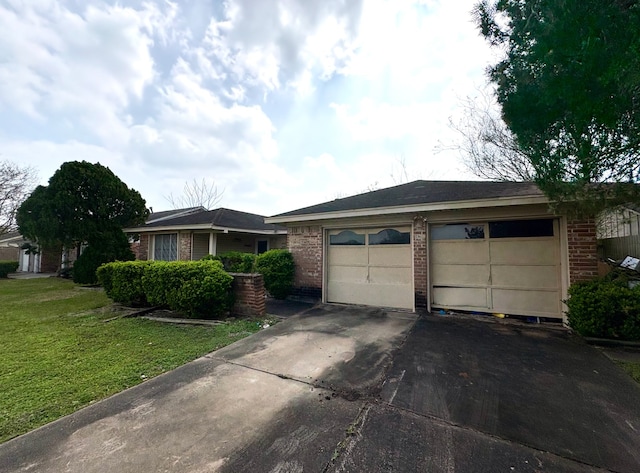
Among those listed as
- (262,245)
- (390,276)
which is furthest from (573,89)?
(262,245)

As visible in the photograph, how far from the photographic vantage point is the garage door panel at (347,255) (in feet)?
23.9

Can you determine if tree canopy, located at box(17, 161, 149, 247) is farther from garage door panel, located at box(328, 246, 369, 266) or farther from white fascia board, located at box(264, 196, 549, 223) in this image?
garage door panel, located at box(328, 246, 369, 266)

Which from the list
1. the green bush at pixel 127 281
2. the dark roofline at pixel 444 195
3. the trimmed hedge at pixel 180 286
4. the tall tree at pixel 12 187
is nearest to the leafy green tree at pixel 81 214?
the green bush at pixel 127 281

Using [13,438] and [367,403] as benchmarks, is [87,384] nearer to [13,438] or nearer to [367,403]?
[13,438]

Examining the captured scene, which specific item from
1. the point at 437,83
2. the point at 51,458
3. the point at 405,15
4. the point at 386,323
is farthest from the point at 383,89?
the point at 51,458

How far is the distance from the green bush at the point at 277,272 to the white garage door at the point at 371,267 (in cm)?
123

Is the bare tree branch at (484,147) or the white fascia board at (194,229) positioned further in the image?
the bare tree branch at (484,147)

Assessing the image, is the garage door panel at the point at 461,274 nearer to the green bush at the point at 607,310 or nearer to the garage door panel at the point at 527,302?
the garage door panel at the point at 527,302

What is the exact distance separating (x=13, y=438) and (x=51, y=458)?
0.56 metres

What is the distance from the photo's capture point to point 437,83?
6922 mm

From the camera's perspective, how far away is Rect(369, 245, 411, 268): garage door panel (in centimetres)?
673

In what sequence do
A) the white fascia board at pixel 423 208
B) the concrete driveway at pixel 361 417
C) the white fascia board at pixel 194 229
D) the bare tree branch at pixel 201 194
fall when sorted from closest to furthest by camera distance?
1. the concrete driveway at pixel 361 417
2. the white fascia board at pixel 423 208
3. the white fascia board at pixel 194 229
4. the bare tree branch at pixel 201 194

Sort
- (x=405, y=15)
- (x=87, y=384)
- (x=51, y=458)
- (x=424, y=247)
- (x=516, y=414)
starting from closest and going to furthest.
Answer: (x=51, y=458)
(x=516, y=414)
(x=87, y=384)
(x=405, y=15)
(x=424, y=247)

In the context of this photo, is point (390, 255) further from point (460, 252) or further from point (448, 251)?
point (460, 252)
